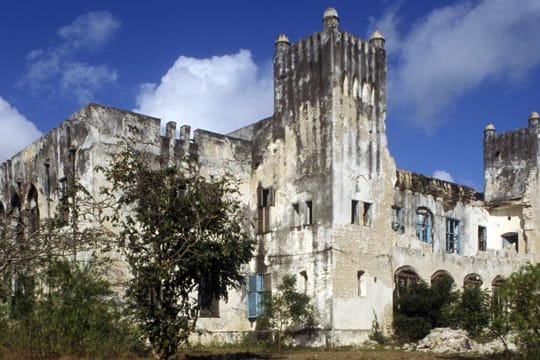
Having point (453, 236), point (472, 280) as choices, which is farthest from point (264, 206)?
point (472, 280)

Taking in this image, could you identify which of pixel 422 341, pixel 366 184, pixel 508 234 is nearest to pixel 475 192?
pixel 508 234

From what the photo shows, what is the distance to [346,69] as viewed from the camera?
74.6 ft

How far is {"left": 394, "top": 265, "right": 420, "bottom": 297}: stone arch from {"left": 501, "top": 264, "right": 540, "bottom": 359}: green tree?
34.2 feet

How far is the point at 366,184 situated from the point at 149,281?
37.3 ft

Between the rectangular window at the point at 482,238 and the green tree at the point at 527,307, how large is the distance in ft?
54.3

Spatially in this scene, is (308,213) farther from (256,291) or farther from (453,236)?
(453,236)

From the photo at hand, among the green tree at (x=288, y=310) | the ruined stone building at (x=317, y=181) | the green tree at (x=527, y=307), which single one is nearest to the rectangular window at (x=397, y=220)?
the ruined stone building at (x=317, y=181)

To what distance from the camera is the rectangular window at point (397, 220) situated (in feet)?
82.5

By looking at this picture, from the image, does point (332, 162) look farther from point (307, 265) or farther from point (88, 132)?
point (88, 132)

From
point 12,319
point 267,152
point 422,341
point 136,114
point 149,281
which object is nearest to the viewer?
point 149,281

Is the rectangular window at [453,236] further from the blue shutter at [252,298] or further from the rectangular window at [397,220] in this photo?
the blue shutter at [252,298]

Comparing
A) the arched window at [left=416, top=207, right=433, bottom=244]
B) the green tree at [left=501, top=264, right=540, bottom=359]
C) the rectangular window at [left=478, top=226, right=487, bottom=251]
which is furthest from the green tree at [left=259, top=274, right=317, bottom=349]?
the rectangular window at [left=478, top=226, right=487, bottom=251]

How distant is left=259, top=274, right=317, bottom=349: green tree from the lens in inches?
827

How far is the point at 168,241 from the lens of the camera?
13398 mm
